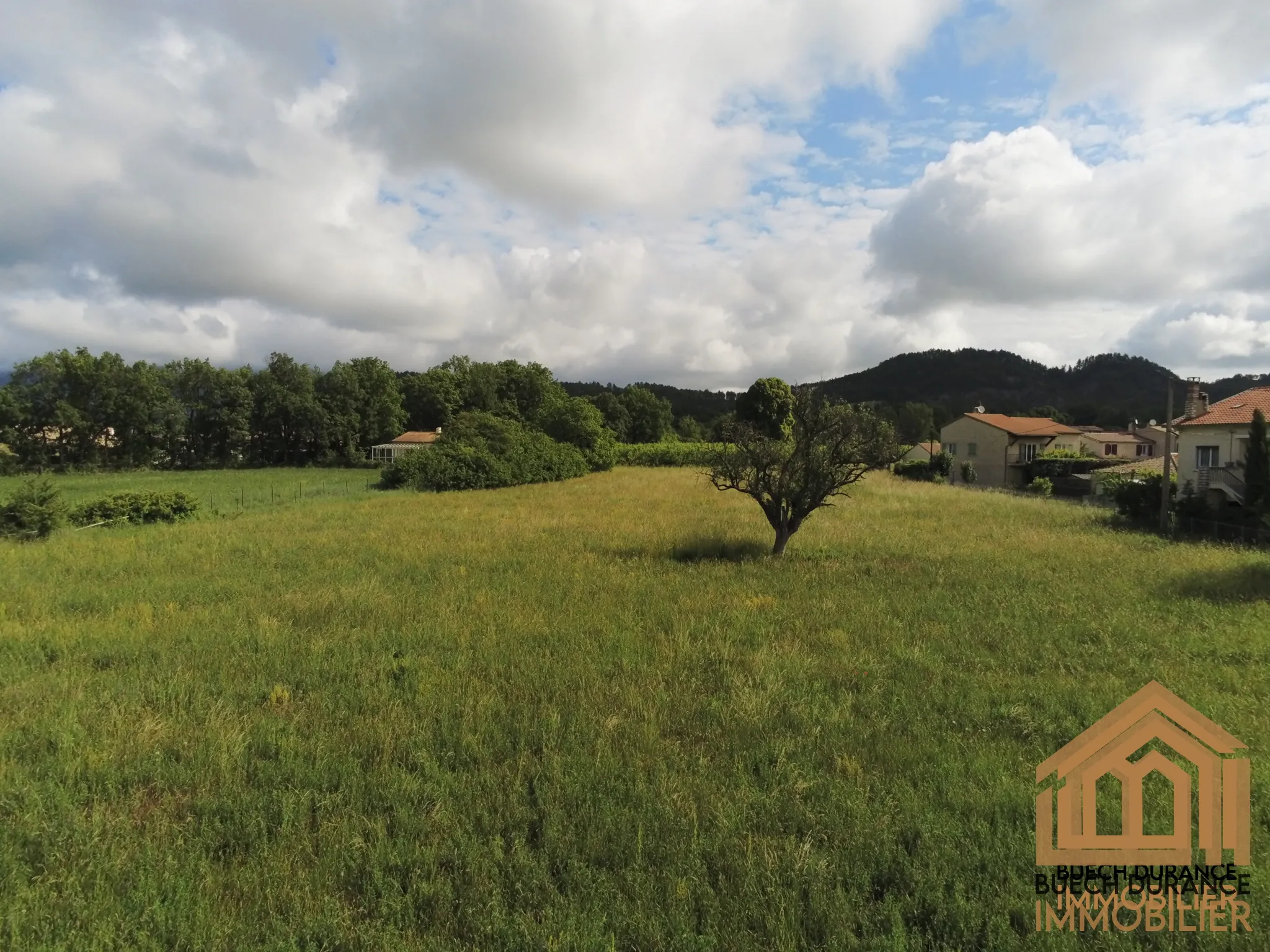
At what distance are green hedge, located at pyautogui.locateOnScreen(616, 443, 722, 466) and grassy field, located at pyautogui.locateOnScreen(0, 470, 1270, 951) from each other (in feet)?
143

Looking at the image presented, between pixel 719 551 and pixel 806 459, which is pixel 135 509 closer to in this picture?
pixel 719 551

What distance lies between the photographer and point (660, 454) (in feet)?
184

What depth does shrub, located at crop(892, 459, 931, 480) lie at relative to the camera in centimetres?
4636

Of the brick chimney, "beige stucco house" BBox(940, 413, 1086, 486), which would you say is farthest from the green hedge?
the brick chimney

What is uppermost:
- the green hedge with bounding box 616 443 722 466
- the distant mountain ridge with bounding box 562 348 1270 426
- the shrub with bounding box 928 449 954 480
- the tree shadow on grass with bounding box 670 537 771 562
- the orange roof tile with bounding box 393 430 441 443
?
the distant mountain ridge with bounding box 562 348 1270 426

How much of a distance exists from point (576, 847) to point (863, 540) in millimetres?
13194

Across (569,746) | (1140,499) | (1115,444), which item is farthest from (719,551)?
(1115,444)

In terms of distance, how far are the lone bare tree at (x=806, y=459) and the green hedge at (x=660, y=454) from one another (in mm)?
40728

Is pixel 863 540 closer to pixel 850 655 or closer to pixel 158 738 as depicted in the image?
pixel 850 655

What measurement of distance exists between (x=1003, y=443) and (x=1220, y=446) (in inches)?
1012

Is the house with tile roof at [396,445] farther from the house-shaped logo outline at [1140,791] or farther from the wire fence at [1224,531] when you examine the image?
the house-shaped logo outline at [1140,791]

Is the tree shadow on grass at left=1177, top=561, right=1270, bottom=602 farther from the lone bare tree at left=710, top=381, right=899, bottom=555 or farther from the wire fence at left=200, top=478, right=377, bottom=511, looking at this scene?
the wire fence at left=200, top=478, right=377, bottom=511

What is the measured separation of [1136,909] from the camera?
10.7ft

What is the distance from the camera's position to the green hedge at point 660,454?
55.1m
